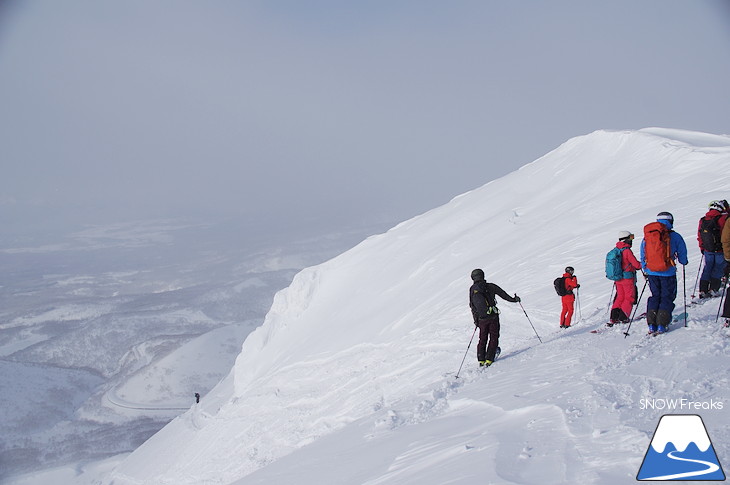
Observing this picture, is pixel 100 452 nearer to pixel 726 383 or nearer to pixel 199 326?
pixel 726 383

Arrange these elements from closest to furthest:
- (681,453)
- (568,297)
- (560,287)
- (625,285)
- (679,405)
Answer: (681,453), (679,405), (625,285), (560,287), (568,297)

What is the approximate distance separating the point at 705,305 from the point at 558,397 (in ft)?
17.3

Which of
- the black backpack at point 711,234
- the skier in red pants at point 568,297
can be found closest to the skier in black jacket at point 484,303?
the skier in red pants at point 568,297

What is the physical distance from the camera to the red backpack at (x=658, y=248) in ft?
30.5

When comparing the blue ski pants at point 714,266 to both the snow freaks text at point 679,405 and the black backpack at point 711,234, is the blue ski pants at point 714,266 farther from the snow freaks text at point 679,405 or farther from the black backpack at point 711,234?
the snow freaks text at point 679,405

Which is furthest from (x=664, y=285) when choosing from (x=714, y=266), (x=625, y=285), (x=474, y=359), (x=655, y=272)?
(x=474, y=359)

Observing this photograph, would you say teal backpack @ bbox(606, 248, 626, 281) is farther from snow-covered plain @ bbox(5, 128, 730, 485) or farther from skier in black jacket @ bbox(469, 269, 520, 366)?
skier in black jacket @ bbox(469, 269, 520, 366)

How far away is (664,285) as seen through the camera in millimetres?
9312

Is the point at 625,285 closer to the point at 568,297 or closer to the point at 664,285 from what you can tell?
the point at 664,285

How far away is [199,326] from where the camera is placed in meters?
164

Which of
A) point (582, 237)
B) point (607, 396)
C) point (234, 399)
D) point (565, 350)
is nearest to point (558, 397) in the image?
point (607, 396)

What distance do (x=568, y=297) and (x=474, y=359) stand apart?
327cm

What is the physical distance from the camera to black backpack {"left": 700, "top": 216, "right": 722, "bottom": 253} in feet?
34.2

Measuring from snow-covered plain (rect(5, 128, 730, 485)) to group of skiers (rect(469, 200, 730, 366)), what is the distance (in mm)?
546
